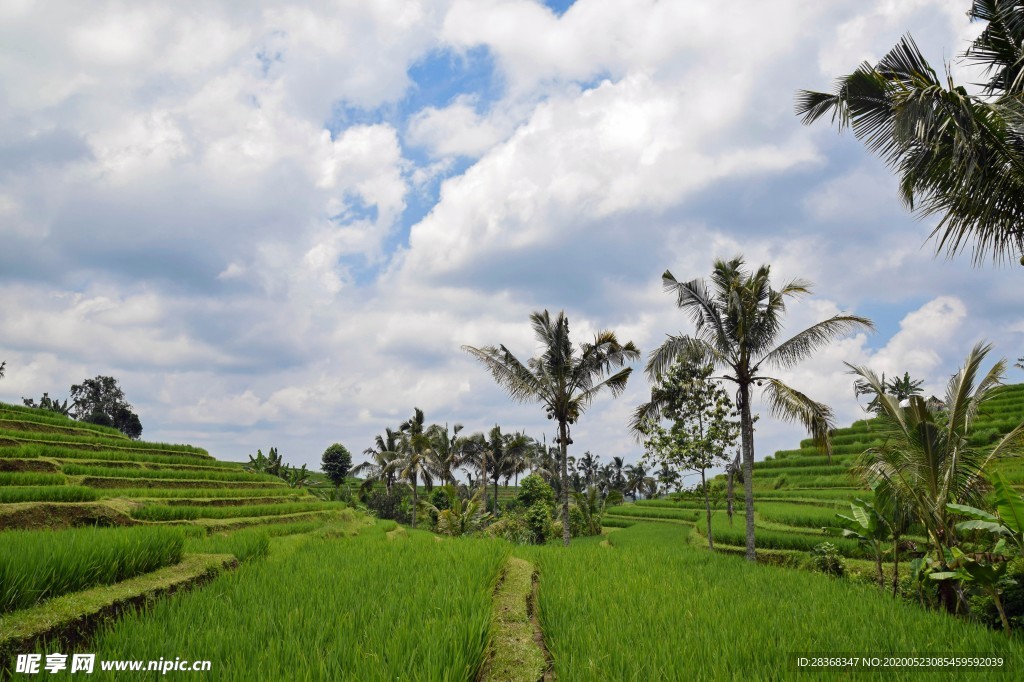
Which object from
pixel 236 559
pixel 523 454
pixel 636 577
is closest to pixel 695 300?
pixel 636 577

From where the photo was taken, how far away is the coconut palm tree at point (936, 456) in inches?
340

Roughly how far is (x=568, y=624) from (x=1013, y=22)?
9.71m

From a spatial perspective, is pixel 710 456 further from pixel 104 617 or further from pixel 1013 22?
pixel 104 617

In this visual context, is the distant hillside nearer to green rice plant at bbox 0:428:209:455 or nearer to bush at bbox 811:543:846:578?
green rice plant at bbox 0:428:209:455

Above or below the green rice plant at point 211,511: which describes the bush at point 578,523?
below

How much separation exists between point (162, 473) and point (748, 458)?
745 inches

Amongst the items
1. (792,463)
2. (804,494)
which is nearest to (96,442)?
(804,494)

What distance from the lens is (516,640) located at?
4949 mm

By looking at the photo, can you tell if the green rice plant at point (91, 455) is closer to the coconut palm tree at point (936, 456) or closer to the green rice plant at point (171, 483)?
the green rice plant at point (171, 483)

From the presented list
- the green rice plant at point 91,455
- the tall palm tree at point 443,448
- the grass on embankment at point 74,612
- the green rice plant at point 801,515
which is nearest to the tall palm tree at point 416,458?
the tall palm tree at point 443,448

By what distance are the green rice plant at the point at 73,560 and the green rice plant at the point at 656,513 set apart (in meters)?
27.9

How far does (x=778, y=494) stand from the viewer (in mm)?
26141

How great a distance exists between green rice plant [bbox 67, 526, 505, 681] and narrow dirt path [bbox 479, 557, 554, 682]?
0.19 metres

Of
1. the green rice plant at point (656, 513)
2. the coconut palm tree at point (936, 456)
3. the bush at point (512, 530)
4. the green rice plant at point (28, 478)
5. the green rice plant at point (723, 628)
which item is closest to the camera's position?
the green rice plant at point (723, 628)
